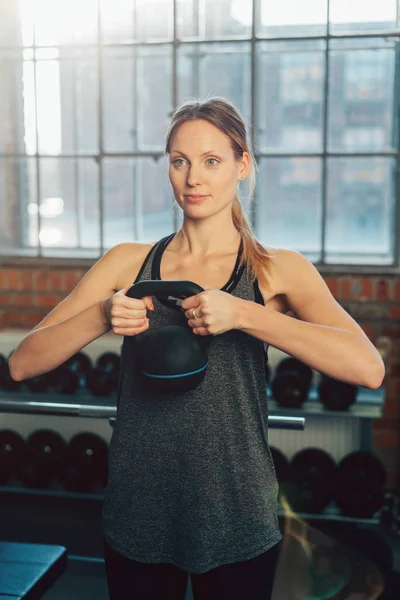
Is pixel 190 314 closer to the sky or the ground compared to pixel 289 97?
closer to the ground

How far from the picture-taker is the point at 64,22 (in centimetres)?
303

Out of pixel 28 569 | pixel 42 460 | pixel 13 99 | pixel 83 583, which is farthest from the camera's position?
pixel 13 99

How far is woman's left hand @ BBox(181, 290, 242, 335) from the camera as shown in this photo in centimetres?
84

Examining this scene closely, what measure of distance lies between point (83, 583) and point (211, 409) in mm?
1576

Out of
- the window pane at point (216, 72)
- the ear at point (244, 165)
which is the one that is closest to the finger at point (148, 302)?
the ear at point (244, 165)

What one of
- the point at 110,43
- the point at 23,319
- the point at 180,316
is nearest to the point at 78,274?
the point at 23,319

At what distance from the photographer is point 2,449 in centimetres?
275

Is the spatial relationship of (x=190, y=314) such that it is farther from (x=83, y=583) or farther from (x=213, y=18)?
(x=213, y=18)

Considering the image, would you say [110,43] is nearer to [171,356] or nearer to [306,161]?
[306,161]

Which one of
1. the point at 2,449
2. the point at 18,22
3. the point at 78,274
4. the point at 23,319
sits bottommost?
the point at 2,449

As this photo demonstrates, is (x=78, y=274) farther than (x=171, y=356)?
Yes

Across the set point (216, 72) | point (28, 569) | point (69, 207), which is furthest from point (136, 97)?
point (28, 569)

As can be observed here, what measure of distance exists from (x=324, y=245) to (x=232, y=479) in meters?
2.09

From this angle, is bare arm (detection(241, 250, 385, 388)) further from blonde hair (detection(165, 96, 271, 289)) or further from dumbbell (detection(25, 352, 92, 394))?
dumbbell (detection(25, 352, 92, 394))
